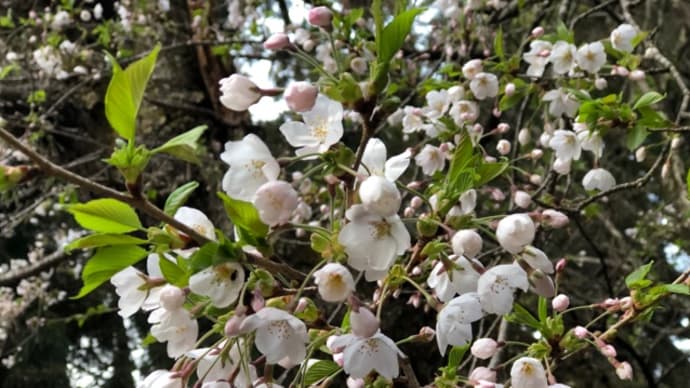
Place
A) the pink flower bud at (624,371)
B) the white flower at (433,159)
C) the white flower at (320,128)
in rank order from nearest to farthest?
the white flower at (320,128) → the pink flower bud at (624,371) → the white flower at (433,159)

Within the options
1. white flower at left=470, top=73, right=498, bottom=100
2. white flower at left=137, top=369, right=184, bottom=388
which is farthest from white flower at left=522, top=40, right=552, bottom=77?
white flower at left=137, top=369, right=184, bottom=388

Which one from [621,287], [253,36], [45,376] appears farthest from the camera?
[45,376]

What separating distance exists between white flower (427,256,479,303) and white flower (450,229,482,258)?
0.08m

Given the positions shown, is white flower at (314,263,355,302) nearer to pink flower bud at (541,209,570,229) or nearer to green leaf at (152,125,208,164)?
green leaf at (152,125,208,164)

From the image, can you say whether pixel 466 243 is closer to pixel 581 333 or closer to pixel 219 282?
pixel 219 282

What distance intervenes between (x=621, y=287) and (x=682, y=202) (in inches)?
30.0

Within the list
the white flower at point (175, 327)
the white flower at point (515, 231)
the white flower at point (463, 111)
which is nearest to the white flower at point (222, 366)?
the white flower at point (175, 327)

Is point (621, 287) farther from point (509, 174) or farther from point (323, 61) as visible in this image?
point (323, 61)

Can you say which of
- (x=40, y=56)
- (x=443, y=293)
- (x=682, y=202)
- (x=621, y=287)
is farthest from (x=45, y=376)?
(x=443, y=293)

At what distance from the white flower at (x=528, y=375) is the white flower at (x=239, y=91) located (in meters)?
0.51

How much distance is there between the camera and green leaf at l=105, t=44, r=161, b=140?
765 millimetres

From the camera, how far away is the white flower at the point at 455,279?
2.98 ft

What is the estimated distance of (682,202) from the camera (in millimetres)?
2320

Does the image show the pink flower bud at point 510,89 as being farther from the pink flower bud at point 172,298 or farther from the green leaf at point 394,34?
the pink flower bud at point 172,298
